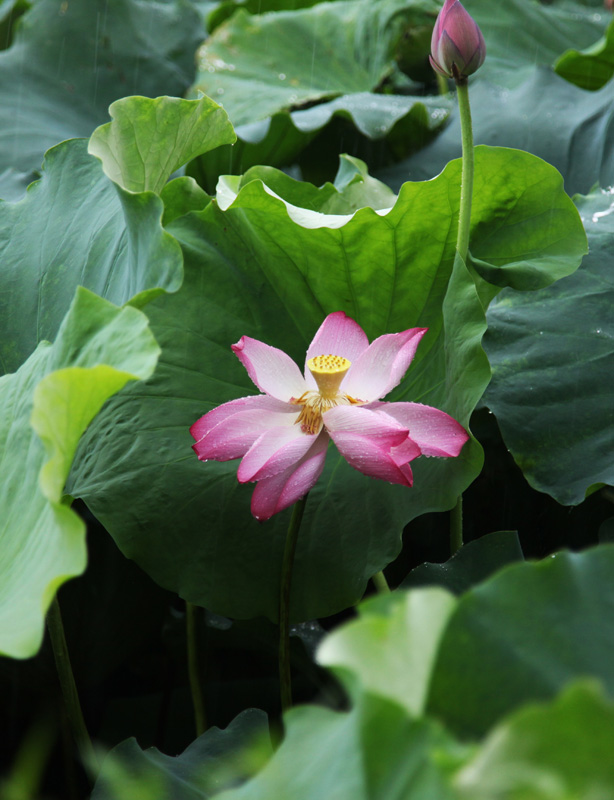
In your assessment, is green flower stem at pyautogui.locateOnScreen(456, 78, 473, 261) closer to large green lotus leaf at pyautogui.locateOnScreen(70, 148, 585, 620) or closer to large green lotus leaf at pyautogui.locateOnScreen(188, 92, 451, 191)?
large green lotus leaf at pyautogui.locateOnScreen(70, 148, 585, 620)

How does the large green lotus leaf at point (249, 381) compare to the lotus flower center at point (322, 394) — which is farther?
the large green lotus leaf at point (249, 381)

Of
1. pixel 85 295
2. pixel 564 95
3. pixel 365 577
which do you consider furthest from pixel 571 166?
pixel 85 295

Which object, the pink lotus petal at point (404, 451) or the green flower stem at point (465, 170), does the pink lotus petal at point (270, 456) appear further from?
the green flower stem at point (465, 170)

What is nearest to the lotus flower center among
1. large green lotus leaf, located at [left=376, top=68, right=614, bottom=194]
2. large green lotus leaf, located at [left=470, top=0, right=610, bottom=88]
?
large green lotus leaf, located at [left=376, top=68, right=614, bottom=194]

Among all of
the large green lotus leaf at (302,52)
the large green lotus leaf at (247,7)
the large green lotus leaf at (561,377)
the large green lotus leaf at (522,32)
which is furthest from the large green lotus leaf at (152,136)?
the large green lotus leaf at (247,7)

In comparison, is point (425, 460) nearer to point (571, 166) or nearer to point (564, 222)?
point (564, 222)

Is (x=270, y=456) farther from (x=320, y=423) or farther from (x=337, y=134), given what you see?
(x=337, y=134)

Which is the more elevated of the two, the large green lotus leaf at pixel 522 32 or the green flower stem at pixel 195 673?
the large green lotus leaf at pixel 522 32
